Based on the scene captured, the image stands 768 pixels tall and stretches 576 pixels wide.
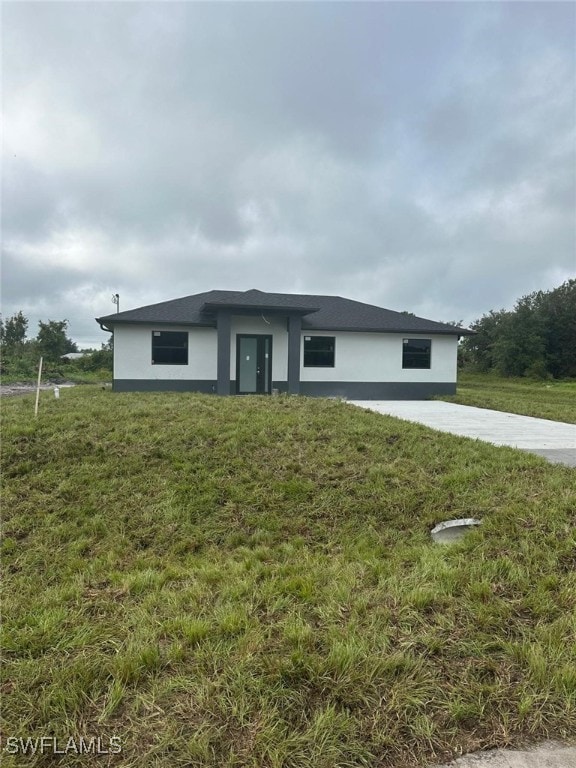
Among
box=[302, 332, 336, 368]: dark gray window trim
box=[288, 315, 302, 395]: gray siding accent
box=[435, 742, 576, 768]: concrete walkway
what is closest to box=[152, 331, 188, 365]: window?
box=[288, 315, 302, 395]: gray siding accent

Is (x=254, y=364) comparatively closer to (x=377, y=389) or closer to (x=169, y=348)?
(x=169, y=348)

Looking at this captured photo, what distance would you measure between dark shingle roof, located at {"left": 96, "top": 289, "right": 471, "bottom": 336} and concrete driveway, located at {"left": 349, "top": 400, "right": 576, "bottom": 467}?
4711 mm

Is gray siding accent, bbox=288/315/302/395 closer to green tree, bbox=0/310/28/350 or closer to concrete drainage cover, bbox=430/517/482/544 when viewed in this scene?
concrete drainage cover, bbox=430/517/482/544

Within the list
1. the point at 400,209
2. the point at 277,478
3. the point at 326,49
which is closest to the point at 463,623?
the point at 277,478

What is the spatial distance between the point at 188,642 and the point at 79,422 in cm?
478

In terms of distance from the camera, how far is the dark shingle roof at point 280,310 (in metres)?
13.6

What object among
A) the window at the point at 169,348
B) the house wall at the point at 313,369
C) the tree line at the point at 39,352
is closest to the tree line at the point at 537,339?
the house wall at the point at 313,369

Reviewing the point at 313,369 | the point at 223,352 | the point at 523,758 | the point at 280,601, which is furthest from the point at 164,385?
the point at 523,758

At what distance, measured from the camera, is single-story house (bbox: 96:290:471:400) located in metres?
13.9

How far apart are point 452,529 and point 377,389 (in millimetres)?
12172

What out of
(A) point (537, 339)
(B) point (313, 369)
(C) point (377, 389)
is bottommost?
(C) point (377, 389)

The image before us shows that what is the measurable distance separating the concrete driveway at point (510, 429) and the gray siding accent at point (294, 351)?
13.2ft

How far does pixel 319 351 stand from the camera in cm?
1535

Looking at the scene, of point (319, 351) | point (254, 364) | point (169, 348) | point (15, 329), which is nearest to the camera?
point (169, 348)
